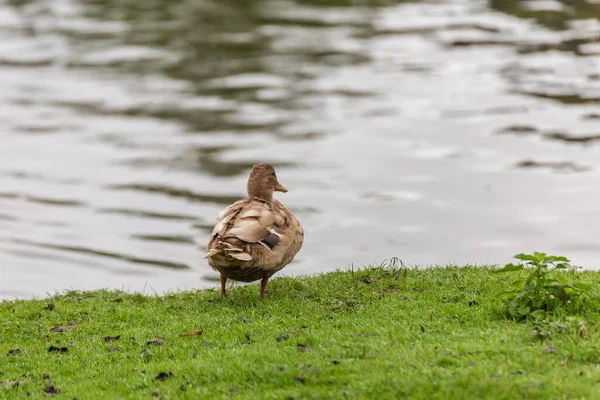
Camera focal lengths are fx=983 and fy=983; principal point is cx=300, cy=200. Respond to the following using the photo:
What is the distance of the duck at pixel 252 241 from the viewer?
12.0m

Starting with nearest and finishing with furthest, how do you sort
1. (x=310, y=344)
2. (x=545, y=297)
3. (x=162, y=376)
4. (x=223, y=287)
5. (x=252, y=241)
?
(x=162, y=376) → (x=310, y=344) → (x=545, y=297) → (x=252, y=241) → (x=223, y=287)

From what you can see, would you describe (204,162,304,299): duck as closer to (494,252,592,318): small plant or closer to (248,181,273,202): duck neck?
(248,181,273,202): duck neck

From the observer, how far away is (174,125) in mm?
31797

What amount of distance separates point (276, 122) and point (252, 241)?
19575 mm

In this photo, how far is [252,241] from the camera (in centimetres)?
1212

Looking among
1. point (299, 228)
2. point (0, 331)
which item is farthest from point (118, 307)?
point (299, 228)

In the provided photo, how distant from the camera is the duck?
1198cm

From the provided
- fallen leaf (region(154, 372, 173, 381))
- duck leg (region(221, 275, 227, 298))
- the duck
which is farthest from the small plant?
duck leg (region(221, 275, 227, 298))

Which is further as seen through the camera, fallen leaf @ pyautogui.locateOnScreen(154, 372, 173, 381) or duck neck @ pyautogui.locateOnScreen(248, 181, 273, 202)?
duck neck @ pyautogui.locateOnScreen(248, 181, 273, 202)

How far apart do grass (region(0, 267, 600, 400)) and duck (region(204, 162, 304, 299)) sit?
20.1 inches

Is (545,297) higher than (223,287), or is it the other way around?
(545,297)

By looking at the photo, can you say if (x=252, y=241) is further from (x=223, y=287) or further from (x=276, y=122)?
(x=276, y=122)

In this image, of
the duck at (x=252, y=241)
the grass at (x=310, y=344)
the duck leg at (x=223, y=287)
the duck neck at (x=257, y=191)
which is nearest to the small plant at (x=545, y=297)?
the grass at (x=310, y=344)

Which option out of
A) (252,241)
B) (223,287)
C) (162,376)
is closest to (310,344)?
(162,376)
